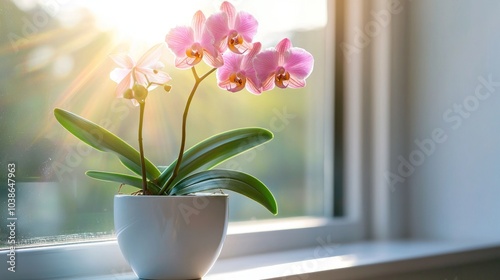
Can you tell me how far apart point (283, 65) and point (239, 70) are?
2.7 inches

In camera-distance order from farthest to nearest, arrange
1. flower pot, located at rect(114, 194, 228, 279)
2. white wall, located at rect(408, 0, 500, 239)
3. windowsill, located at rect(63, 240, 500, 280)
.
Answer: white wall, located at rect(408, 0, 500, 239)
windowsill, located at rect(63, 240, 500, 280)
flower pot, located at rect(114, 194, 228, 279)

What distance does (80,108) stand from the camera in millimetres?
1176

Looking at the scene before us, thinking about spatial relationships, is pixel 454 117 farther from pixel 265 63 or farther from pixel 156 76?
pixel 156 76

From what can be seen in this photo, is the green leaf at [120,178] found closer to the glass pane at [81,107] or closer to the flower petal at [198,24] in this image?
the glass pane at [81,107]

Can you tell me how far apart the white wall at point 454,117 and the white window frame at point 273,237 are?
144 mm

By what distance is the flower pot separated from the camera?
0.99 meters

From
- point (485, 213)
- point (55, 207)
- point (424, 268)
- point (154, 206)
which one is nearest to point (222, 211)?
point (154, 206)

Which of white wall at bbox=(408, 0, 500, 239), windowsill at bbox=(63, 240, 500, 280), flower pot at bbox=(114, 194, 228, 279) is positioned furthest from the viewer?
white wall at bbox=(408, 0, 500, 239)

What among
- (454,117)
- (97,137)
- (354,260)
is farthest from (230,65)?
(454,117)

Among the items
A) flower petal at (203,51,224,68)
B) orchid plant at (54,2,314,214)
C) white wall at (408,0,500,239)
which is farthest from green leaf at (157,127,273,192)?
white wall at (408,0,500,239)

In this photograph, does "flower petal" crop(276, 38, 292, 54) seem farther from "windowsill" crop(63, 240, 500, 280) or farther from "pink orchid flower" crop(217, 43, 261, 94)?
"windowsill" crop(63, 240, 500, 280)

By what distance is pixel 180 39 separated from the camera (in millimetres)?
1020

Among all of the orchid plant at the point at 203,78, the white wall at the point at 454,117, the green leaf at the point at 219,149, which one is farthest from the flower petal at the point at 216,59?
the white wall at the point at 454,117

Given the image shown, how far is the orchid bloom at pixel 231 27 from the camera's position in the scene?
1016mm
